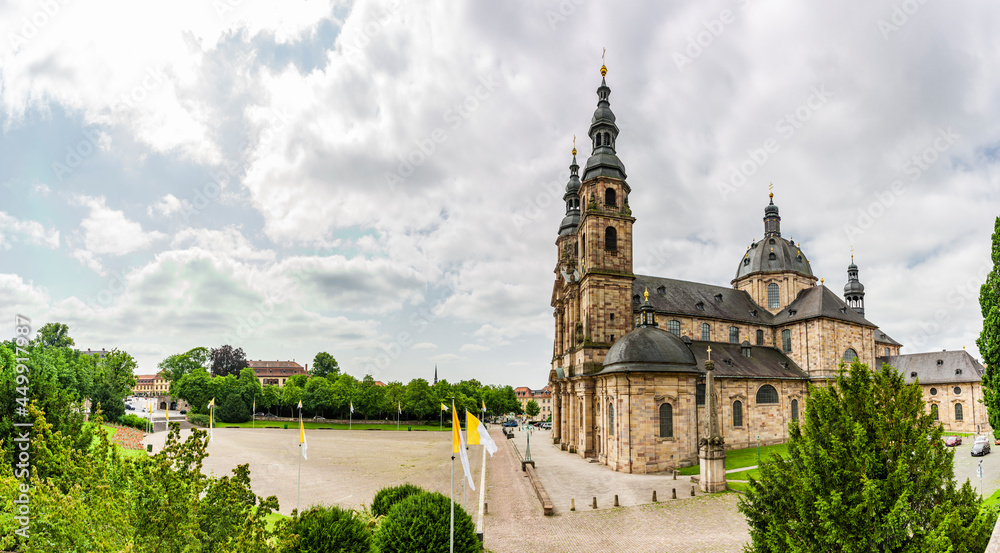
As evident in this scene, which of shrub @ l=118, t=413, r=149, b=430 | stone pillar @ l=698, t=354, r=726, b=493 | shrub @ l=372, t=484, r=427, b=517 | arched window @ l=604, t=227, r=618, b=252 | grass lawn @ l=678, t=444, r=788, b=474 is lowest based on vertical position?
shrub @ l=118, t=413, r=149, b=430

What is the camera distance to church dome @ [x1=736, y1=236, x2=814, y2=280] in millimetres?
54531

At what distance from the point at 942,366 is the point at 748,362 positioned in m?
33.2

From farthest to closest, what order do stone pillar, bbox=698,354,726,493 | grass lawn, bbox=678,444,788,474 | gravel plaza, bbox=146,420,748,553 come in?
grass lawn, bbox=678,444,788,474
stone pillar, bbox=698,354,726,493
gravel plaza, bbox=146,420,748,553

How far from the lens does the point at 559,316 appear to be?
176ft

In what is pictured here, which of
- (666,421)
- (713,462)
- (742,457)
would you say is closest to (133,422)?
(666,421)

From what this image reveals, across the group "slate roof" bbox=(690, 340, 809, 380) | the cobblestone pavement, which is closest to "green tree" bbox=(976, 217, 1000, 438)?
the cobblestone pavement

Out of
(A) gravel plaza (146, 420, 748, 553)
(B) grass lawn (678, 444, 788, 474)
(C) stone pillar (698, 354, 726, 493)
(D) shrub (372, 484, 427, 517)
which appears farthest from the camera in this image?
(B) grass lawn (678, 444, 788, 474)

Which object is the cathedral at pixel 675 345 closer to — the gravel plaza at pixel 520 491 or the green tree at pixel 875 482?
the gravel plaza at pixel 520 491

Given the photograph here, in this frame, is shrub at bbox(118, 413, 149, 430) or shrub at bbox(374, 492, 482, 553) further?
shrub at bbox(118, 413, 149, 430)

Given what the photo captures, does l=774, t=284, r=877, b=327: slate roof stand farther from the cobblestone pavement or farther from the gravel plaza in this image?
the cobblestone pavement

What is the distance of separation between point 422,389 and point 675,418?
4993 centimetres

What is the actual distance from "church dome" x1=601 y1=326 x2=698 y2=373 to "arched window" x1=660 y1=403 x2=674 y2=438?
9.10 ft

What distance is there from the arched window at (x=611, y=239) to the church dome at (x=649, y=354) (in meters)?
8.11

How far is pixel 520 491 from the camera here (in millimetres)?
28234
